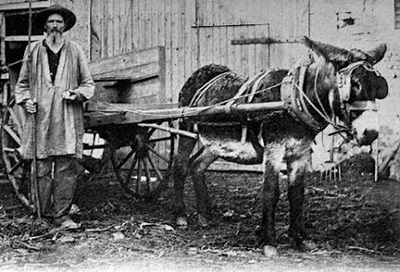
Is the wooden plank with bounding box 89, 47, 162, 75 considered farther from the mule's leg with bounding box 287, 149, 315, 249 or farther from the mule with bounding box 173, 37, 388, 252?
the mule's leg with bounding box 287, 149, 315, 249

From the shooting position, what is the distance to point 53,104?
4.09m

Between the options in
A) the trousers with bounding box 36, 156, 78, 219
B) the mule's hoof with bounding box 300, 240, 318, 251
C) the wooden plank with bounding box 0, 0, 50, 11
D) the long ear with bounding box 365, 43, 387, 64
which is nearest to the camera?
the long ear with bounding box 365, 43, 387, 64

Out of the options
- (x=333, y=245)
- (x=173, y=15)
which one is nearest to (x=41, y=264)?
(x=333, y=245)

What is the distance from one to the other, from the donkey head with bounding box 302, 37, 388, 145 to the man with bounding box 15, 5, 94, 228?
160 cm

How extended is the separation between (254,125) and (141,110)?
95 cm

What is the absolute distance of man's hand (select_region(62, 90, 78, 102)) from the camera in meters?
4.05

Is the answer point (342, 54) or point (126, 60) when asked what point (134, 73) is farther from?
point (342, 54)

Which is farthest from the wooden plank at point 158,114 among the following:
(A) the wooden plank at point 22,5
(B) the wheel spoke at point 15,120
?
(A) the wooden plank at point 22,5

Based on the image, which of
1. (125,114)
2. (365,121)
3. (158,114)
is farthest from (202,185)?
(365,121)

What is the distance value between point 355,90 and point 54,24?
1.98m

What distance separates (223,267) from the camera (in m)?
3.28

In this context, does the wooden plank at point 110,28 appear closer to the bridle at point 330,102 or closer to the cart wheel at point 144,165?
the cart wheel at point 144,165

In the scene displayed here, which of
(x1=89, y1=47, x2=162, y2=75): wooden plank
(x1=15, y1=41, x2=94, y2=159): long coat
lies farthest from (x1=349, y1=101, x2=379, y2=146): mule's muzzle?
(x1=15, y1=41, x2=94, y2=159): long coat

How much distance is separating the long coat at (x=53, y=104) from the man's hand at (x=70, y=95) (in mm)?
28
